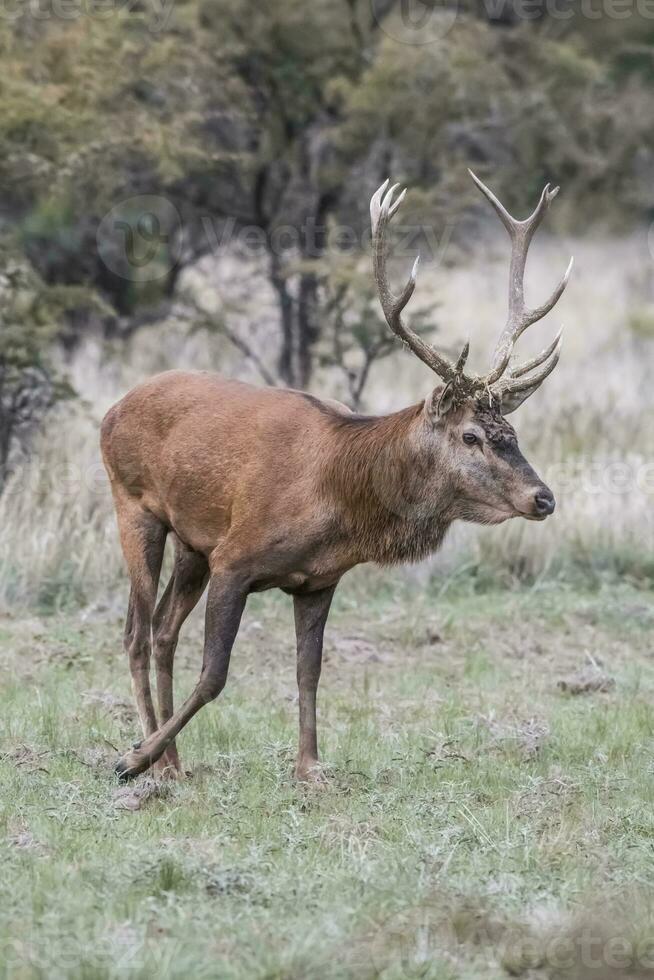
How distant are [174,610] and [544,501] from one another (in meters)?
1.98

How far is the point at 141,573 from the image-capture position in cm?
736

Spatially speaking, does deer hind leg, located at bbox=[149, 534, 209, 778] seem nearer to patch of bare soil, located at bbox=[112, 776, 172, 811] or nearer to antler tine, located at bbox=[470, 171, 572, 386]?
patch of bare soil, located at bbox=[112, 776, 172, 811]

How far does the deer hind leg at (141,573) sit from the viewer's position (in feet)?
24.0

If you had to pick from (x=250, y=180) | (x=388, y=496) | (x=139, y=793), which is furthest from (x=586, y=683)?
(x=250, y=180)

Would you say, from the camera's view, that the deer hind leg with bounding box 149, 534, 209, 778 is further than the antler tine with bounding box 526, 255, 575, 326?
Yes

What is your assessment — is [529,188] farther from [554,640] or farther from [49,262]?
[554,640]

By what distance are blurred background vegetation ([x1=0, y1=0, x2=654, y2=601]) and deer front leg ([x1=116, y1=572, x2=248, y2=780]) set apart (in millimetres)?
3971

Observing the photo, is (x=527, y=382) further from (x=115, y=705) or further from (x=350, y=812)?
(x=115, y=705)

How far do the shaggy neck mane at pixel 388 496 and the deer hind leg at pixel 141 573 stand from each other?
1.10 meters

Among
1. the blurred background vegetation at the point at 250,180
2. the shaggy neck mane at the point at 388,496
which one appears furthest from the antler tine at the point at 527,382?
the blurred background vegetation at the point at 250,180

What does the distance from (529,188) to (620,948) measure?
12887 millimetres

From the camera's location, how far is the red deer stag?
654cm

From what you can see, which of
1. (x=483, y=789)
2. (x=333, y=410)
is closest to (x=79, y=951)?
(x=483, y=789)

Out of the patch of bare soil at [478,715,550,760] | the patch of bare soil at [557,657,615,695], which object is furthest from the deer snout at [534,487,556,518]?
the patch of bare soil at [557,657,615,695]
